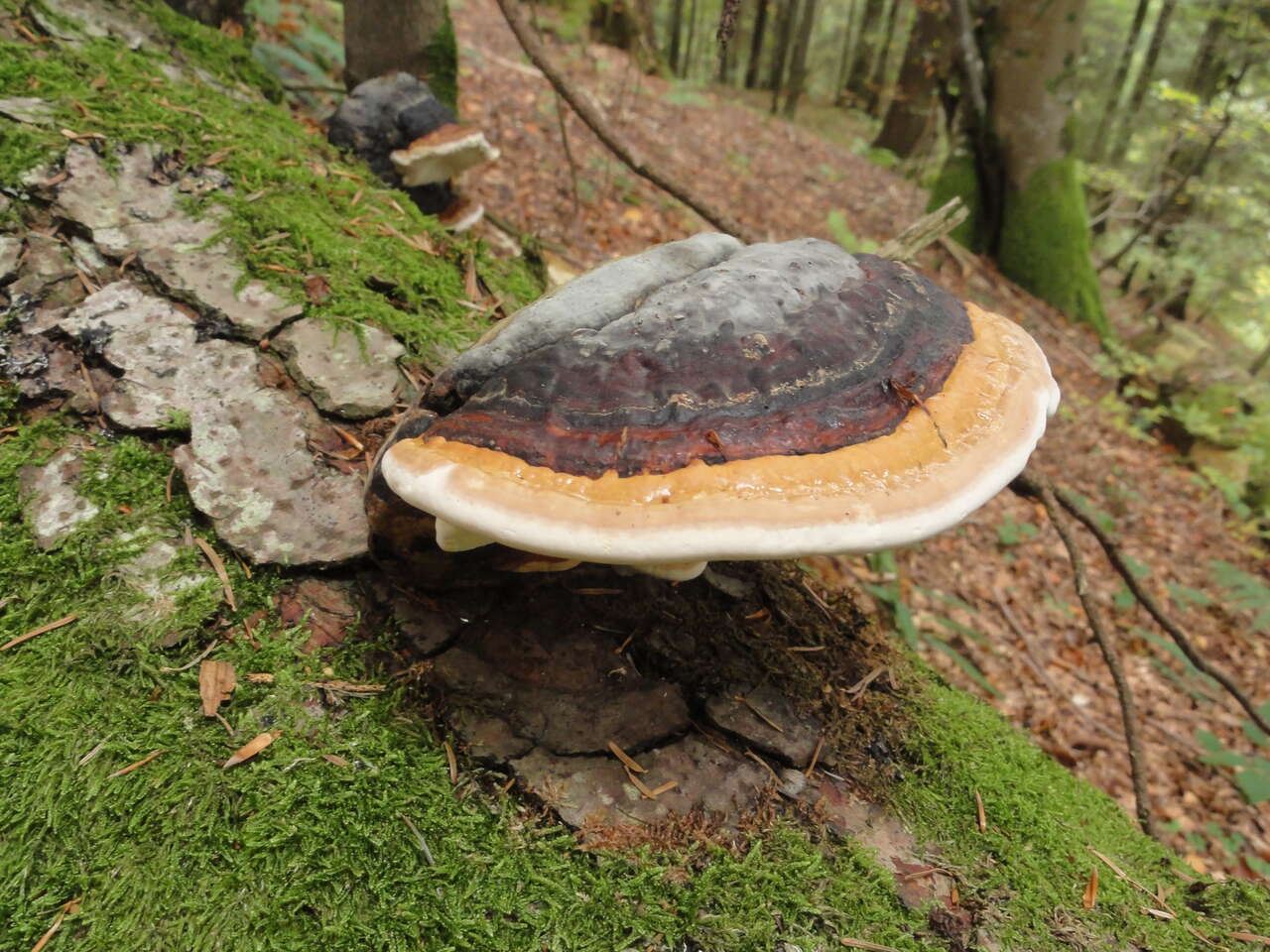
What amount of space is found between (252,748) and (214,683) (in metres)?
0.20

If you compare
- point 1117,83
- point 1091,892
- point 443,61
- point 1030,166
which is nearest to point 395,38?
point 443,61

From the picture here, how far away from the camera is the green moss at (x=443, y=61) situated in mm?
4379

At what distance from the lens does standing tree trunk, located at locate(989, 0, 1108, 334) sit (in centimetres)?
916

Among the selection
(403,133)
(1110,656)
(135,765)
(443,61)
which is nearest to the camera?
(135,765)

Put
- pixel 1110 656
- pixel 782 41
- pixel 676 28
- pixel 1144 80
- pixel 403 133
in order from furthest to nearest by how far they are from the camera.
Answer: pixel 676 28 < pixel 782 41 < pixel 1144 80 < pixel 403 133 < pixel 1110 656

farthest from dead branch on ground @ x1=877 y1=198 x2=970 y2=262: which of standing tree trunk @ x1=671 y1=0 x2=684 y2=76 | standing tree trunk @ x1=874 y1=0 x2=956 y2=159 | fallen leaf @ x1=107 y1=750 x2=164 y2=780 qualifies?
standing tree trunk @ x1=671 y1=0 x2=684 y2=76

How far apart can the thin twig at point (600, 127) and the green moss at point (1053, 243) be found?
28.9 feet

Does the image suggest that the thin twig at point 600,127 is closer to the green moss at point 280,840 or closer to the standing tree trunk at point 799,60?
the green moss at point 280,840

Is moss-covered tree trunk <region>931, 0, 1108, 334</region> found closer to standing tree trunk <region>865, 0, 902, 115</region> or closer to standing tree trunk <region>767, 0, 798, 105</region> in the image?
standing tree trunk <region>767, 0, 798, 105</region>

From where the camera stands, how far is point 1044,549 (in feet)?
20.3

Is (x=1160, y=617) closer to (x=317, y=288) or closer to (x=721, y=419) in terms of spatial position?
(x=721, y=419)

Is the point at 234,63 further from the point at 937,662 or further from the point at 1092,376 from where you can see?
the point at 1092,376

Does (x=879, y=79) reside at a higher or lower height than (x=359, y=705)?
higher

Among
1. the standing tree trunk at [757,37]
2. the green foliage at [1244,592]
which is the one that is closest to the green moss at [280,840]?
the green foliage at [1244,592]
